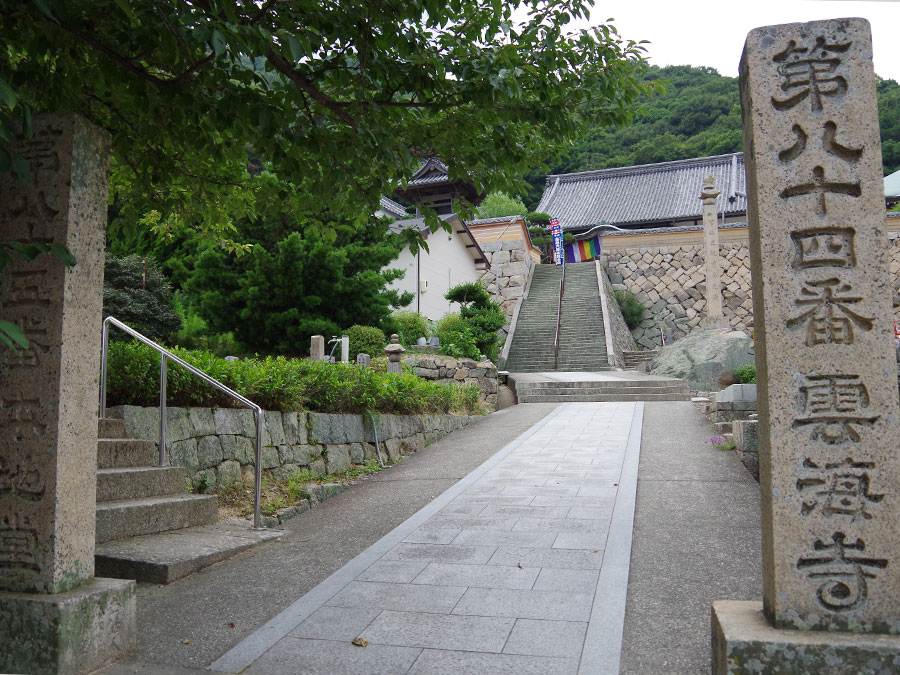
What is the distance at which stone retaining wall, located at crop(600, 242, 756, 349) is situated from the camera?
93.4ft

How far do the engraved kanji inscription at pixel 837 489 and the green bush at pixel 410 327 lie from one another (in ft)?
51.4

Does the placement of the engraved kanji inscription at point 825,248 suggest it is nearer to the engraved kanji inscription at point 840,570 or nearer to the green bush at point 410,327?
the engraved kanji inscription at point 840,570

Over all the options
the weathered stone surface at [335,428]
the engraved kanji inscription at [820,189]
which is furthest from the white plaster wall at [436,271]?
the engraved kanji inscription at [820,189]

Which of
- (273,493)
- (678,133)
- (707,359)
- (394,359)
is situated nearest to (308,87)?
(273,493)

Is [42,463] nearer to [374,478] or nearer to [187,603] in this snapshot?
[187,603]

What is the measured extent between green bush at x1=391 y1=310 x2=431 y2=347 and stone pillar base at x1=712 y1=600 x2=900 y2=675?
620 inches

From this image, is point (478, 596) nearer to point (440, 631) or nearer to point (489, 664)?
point (440, 631)

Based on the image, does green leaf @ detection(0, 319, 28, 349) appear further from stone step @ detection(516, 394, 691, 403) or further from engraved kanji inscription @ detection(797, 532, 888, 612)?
stone step @ detection(516, 394, 691, 403)

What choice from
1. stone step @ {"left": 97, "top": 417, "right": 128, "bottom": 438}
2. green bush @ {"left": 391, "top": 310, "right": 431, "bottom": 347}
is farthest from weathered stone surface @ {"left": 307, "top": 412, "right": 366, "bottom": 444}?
green bush @ {"left": 391, "top": 310, "right": 431, "bottom": 347}

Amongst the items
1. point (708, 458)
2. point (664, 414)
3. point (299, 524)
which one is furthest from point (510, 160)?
point (664, 414)

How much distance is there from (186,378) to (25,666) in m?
3.18

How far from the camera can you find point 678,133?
45.2 m

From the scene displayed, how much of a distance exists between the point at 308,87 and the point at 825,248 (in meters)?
2.85

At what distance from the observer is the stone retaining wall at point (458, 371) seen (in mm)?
13883
